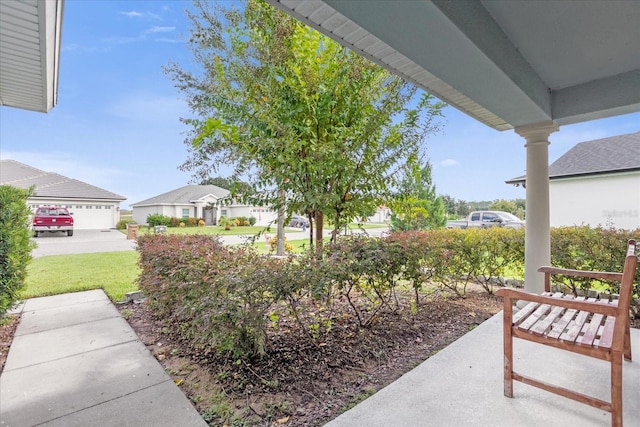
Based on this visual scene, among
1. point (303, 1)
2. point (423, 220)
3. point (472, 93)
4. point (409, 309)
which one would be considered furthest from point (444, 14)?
A: point (423, 220)

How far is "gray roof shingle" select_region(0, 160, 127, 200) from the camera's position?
19922 millimetres

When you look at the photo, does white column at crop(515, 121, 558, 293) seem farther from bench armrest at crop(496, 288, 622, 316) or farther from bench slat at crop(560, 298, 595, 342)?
Result: bench armrest at crop(496, 288, 622, 316)

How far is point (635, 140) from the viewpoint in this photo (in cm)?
1144

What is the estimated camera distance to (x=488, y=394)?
1.97 m

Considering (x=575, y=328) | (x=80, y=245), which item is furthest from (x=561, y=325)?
(x=80, y=245)

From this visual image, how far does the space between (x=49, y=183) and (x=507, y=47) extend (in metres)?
28.3

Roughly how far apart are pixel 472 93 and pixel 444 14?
3.92 ft

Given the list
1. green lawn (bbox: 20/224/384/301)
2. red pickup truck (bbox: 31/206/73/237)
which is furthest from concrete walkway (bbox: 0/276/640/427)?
red pickup truck (bbox: 31/206/73/237)

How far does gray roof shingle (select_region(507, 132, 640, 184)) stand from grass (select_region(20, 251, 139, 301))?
14.0 m

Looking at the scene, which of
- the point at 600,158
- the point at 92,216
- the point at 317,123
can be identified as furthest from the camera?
the point at 92,216

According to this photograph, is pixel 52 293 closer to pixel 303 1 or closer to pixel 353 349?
pixel 353 349

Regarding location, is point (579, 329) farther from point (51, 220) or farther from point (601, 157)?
point (51, 220)

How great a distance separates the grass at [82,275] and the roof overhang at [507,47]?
15.2 feet

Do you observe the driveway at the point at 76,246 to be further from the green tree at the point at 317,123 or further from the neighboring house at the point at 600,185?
the neighboring house at the point at 600,185
